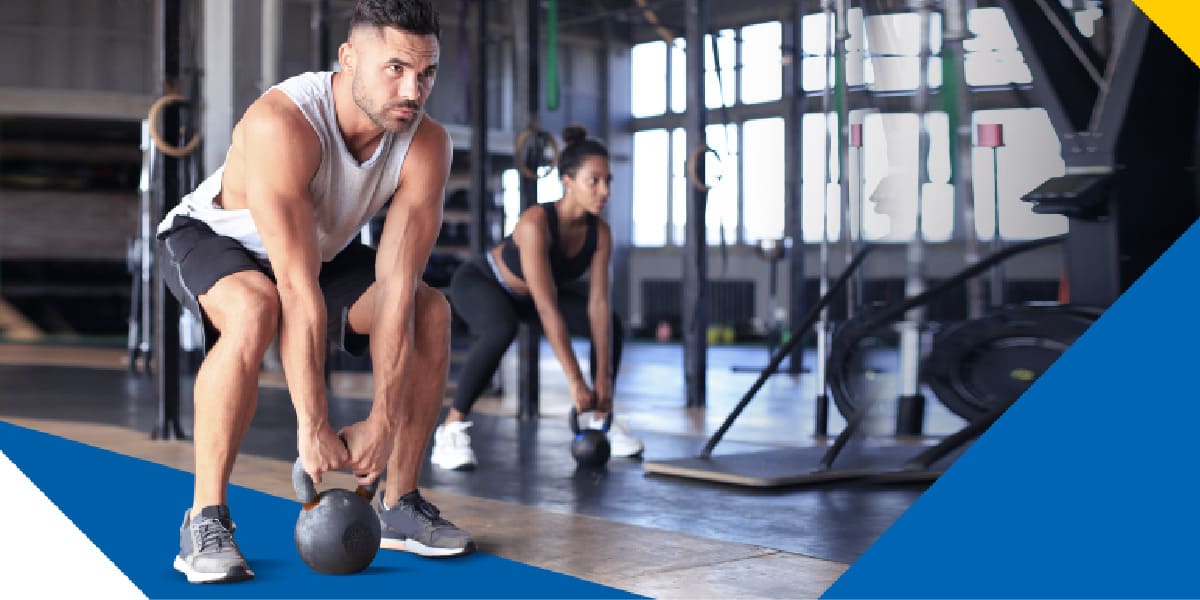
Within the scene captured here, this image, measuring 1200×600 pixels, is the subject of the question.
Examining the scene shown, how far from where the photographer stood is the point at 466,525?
2.61 metres

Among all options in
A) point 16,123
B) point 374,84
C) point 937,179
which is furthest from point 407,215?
point 16,123

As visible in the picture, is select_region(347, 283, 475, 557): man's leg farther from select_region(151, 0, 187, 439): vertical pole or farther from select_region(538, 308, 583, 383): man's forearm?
select_region(151, 0, 187, 439): vertical pole

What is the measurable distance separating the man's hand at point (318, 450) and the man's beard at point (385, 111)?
1.68 ft

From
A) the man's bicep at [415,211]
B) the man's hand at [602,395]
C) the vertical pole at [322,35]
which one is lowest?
the man's hand at [602,395]

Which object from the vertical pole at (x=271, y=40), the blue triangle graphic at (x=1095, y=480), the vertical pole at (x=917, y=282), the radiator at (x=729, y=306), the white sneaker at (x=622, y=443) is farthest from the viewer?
the radiator at (x=729, y=306)

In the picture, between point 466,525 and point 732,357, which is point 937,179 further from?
point 732,357

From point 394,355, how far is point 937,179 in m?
1.23

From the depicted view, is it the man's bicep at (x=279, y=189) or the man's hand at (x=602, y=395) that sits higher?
the man's bicep at (x=279, y=189)

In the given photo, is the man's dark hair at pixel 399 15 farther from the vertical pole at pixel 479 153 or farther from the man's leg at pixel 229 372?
the vertical pole at pixel 479 153

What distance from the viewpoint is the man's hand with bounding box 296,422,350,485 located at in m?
1.94

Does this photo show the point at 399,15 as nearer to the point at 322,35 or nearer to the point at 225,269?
the point at 225,269

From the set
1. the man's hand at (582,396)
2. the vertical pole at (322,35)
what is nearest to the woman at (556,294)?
the man's hand at (582,396)

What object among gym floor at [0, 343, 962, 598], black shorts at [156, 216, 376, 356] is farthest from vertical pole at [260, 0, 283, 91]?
black shorts at [156, 216, 376, 356]

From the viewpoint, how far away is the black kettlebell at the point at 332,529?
2039mm
